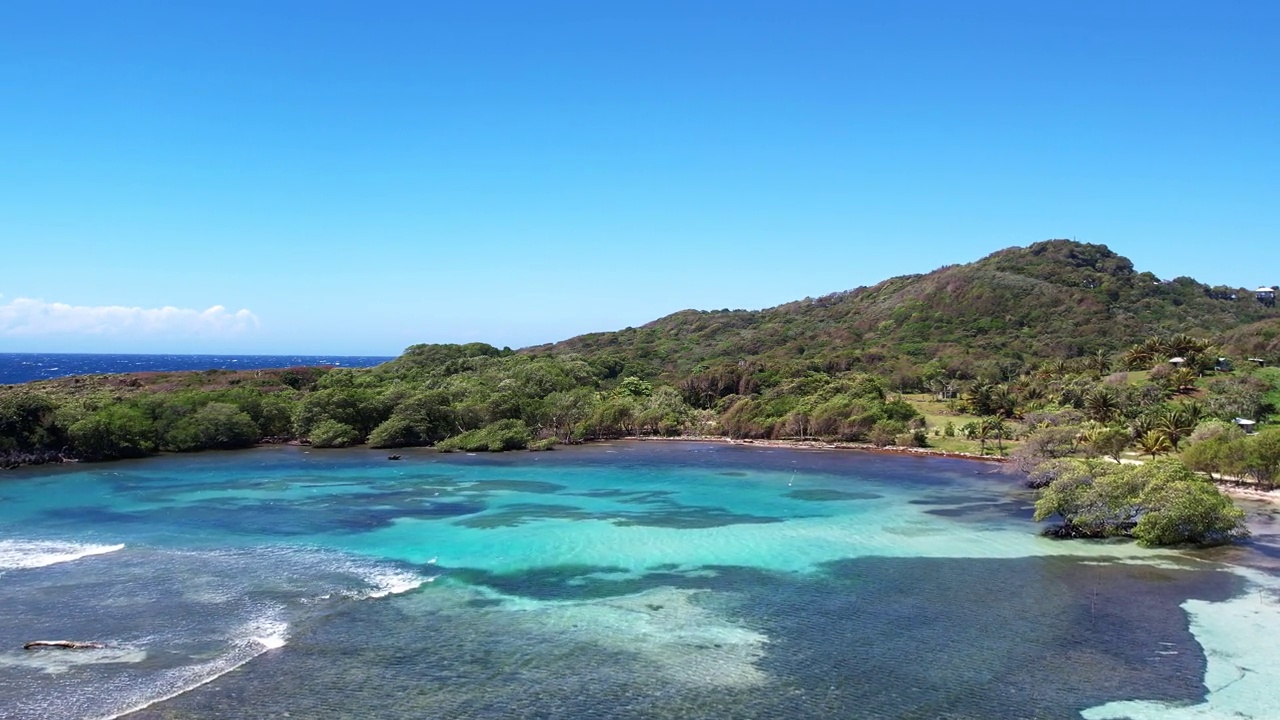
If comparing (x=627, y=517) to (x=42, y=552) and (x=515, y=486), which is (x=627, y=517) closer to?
(x=515, y=486)

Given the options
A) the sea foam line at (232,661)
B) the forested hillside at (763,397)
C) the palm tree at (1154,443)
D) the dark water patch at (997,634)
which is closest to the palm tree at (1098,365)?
the forested hillside at (763,397)

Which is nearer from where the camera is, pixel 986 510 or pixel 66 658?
pixel 66 658

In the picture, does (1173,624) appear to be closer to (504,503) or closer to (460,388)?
(504,503)

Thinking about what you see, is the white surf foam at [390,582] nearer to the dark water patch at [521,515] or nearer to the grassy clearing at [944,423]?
the dark water patch at [521,515]

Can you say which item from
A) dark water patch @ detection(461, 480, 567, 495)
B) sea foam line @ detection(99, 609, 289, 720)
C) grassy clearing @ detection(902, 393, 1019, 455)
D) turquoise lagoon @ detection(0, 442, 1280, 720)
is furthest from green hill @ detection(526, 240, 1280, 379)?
sea foam line @ detection(99, 609, 289, 720)

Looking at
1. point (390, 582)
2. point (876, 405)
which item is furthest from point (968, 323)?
point (390, 582)

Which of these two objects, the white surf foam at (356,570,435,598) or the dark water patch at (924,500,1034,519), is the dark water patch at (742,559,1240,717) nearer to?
the dark water patch at (924,500,1034,519)
